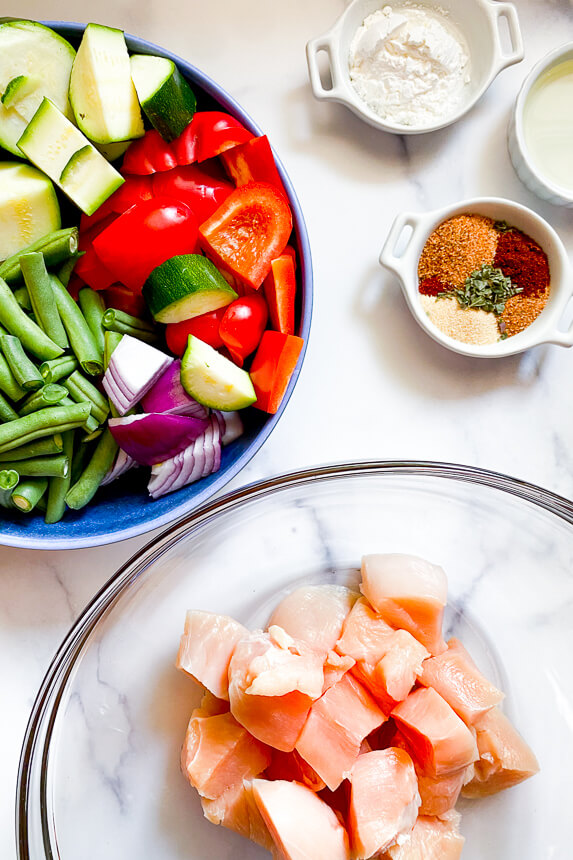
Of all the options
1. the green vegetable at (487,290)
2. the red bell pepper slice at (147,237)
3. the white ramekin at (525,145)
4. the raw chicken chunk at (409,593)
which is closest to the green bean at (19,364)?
the red bell pepper slice at (147,237)

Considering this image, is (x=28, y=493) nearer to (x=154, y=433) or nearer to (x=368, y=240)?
(x=154, y=433)

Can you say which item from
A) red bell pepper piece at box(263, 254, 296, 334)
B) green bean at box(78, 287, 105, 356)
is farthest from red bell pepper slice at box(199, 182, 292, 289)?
green bean at box(78, 287, 105, 356)

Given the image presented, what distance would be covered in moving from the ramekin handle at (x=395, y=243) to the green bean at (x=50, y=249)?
1.90 ft

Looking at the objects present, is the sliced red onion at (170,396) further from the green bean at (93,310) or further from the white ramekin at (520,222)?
the white ramekin at (520,222)

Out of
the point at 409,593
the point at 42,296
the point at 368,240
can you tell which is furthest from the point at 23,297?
the point at 409,593

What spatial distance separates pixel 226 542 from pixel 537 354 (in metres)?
0.76

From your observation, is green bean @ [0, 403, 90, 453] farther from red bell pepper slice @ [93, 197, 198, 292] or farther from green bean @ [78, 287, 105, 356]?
red bell pepper slice @ [93, 197, 198, 292]

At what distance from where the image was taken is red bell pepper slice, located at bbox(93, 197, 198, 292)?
1.29 metres

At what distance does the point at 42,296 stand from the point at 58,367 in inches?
5.0

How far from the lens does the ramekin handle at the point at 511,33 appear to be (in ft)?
4.83

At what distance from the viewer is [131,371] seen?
1.29 metres

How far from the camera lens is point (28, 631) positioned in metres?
1.50

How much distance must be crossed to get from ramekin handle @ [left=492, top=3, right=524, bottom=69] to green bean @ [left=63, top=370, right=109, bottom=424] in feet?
3.34

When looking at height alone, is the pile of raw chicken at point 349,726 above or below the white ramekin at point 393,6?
below
